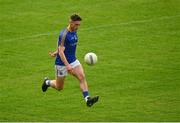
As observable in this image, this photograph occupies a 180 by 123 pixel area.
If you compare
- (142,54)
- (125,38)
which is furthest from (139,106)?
(125,38)

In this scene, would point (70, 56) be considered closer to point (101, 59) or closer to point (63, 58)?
point (63, 58)

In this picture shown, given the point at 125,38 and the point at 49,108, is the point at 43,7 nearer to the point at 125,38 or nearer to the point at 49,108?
the point at 125,38

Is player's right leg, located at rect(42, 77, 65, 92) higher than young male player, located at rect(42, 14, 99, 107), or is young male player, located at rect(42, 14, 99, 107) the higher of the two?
young male player, located at rect(42, 14, 99, 107)

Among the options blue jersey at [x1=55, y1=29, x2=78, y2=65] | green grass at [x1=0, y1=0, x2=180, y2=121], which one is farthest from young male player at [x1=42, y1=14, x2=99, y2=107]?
green grass at [x1=0, y1=0, x2=180, y2=121]

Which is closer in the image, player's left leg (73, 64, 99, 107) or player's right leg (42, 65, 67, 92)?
player's left leg (73, 64, 99, 107)

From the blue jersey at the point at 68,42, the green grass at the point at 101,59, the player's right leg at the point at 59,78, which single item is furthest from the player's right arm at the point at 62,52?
the green grass at the point at 101,59

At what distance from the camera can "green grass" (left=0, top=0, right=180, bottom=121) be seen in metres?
21.2

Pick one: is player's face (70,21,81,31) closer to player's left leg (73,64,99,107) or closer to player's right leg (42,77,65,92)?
player's left leg (73,64,99,107)

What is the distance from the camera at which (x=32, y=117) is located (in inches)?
799

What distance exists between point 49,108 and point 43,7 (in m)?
13.6

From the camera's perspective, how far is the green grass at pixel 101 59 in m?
21.2

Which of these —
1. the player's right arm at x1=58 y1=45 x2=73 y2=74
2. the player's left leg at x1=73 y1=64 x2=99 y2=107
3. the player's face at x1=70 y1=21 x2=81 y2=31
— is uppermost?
the player's face at x1=70 y1=21 x2=81 y2=31

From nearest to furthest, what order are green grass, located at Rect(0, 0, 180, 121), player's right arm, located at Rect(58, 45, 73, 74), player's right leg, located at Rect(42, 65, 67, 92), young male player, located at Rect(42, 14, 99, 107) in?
player's right arm, located at Rect(58, 45, 73, 74) < young male player, located at Rect(42, 14, 99, 107) < player's right leg, located at Rect(42, 65, 67, 92) < green grass, located at Rect(0, 0, 180, 121)

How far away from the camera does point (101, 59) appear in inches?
1063
